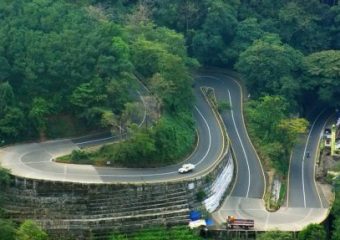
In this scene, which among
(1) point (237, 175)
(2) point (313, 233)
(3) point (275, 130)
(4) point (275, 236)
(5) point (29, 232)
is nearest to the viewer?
(5) point (29, 232)

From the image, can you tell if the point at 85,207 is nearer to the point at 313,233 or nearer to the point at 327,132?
the point at 313,233

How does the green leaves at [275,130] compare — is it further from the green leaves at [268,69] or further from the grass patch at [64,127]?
the grass patch at [64,127]

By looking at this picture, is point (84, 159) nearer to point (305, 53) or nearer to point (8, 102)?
point (8, 102)

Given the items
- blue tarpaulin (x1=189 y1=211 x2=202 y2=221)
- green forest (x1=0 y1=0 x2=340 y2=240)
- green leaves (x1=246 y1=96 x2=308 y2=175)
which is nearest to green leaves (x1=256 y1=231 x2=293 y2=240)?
green forest (x1=0 y1=0 x2=340 y2=240)

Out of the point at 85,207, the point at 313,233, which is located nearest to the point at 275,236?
the point at 313,233

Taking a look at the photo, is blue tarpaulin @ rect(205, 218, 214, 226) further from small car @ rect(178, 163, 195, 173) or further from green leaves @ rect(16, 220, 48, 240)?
green leaves @ rect(16, 220, 48, 240)

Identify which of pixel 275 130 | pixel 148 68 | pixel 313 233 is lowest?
pixel 313 233
